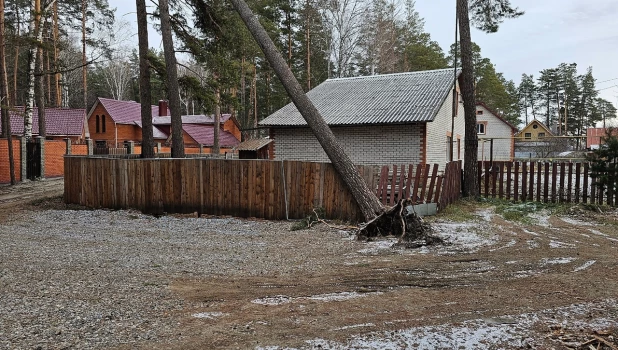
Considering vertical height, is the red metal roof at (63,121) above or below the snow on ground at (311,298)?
above

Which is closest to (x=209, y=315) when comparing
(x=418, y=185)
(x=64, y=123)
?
(x=418, y=185)

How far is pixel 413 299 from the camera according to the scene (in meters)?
4.45

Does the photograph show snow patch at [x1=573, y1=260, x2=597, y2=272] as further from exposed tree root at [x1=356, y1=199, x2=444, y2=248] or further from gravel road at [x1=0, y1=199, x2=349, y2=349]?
gravel road at [x1=0, y1=199, x2=349, y2=349]

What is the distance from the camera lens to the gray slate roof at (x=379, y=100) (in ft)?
56.3

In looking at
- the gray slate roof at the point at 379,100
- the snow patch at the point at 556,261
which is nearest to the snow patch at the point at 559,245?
the snow patch at the point at 556,261

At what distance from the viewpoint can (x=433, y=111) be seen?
54.3 ft

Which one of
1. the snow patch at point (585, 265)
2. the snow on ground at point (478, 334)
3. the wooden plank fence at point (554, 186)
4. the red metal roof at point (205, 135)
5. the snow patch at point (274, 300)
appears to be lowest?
the snow patch at point (274, 300)

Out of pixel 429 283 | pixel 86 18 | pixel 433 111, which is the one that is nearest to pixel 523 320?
pixel 429 283

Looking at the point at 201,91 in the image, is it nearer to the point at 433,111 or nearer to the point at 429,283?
the point at 433,111

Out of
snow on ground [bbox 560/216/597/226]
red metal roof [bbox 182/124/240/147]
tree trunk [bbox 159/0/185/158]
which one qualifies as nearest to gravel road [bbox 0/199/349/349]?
tree trunk [bbox 159/0/185/158]

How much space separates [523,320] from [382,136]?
13941 mm

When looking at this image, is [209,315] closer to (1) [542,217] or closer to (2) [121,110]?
(1) [542,217]

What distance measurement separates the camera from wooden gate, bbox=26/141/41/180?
20344 mm

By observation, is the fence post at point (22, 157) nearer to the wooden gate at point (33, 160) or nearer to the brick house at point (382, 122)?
the wooden gate at point (33, 160)
